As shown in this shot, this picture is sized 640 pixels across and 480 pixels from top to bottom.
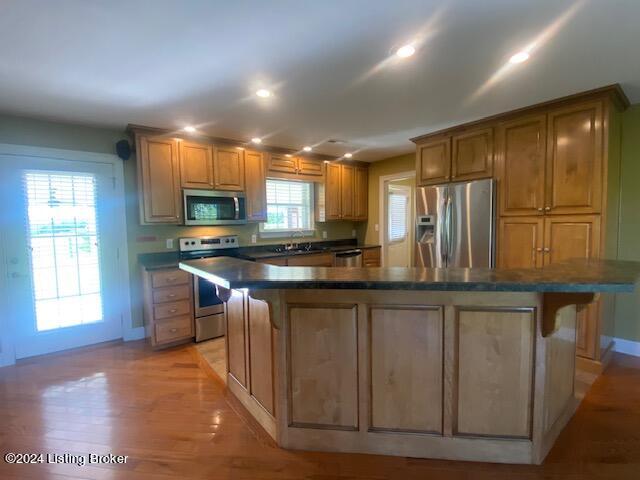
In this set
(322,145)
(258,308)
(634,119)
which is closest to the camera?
(258,308)

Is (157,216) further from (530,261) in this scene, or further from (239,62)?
(530,261)

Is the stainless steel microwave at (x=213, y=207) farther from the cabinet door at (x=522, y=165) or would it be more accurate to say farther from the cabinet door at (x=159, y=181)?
the cabinet door at (x=522, y=165)

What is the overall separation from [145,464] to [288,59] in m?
2.54

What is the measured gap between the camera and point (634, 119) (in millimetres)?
3018

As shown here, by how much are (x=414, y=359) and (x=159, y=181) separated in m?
3.23

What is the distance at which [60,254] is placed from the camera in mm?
3367

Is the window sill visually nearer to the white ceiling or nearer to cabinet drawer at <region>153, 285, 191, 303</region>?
cabinet drawer at <region>153, 285, 191, 303</region>

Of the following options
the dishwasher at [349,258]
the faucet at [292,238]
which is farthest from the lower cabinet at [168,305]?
the dishwasher at [349,258]

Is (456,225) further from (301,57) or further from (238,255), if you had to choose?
(238,255)

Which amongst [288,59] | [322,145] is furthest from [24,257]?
[322,145]

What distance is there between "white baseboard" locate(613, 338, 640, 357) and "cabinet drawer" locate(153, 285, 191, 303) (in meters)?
4.45

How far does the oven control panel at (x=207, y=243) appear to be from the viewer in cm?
396

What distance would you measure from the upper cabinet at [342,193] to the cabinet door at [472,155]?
1.98 m

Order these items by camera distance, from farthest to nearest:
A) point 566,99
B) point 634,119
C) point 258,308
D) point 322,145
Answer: point 322,145
point 634,119
point 566,99
point 258,308
